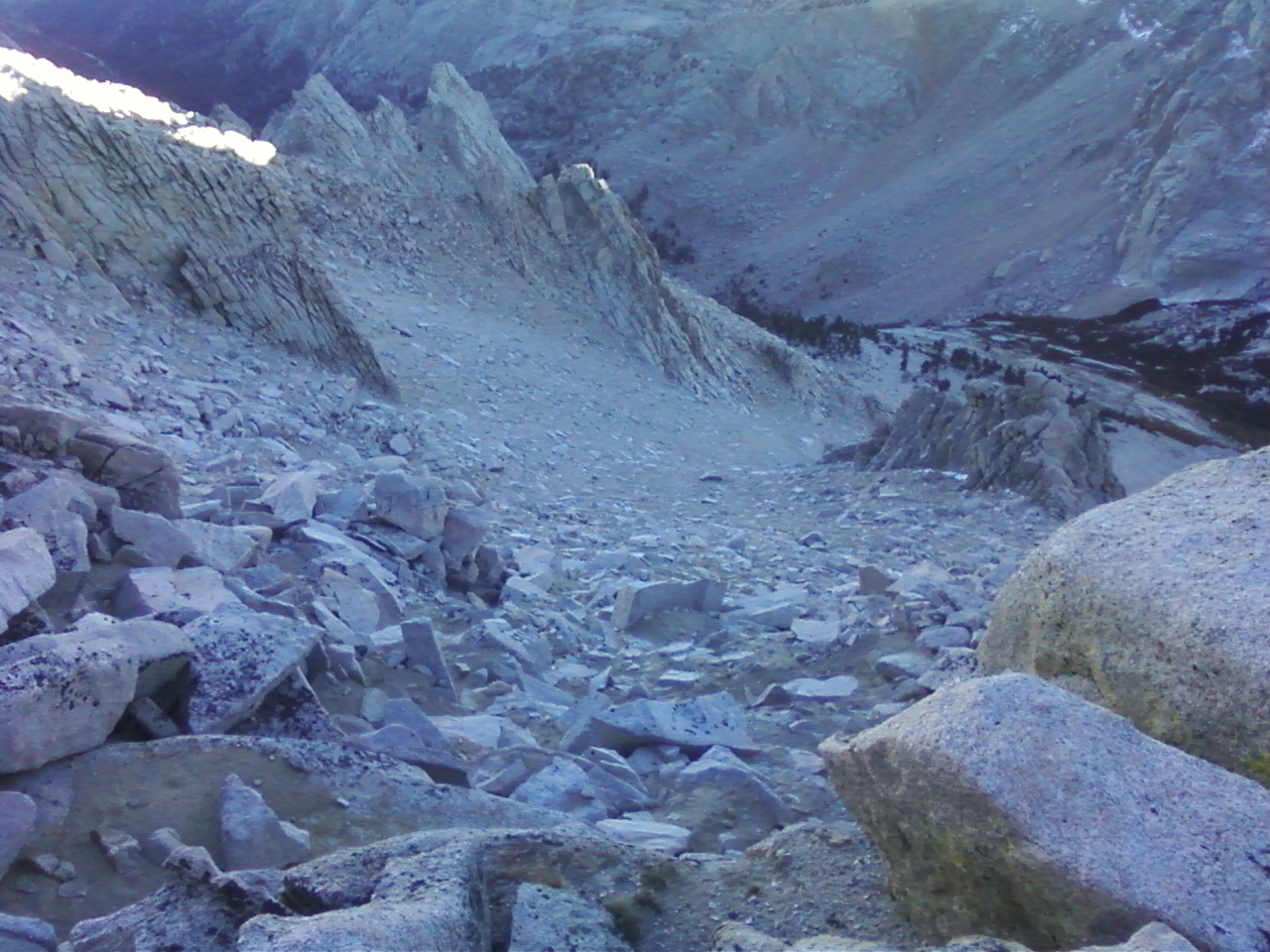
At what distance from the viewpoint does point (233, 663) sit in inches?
146

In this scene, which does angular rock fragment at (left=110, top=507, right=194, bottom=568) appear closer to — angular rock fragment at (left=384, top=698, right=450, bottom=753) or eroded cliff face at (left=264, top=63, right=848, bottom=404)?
angular rock fragment at (left=384, top=698, right=450, bottom=753)

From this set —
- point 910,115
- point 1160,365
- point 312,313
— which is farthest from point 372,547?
point 910,115

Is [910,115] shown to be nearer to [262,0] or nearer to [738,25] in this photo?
[738,25]

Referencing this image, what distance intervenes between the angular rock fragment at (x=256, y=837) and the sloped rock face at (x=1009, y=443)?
31.0 ft

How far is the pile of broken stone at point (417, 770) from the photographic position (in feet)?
7.41

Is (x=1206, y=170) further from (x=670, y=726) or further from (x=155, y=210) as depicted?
(x=670, y=726)

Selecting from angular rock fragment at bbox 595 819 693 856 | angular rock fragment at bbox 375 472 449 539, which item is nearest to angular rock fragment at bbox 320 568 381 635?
angular rock fragment at bbox 375 472 449 539

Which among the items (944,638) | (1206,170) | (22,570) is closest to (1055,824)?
(22,570)

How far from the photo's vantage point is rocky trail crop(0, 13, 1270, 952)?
237 centimetres

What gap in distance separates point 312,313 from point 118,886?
29.6 ft

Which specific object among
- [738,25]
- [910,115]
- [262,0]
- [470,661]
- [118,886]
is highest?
[262,0]

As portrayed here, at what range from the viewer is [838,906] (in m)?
2.73

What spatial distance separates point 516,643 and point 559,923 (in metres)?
3.18

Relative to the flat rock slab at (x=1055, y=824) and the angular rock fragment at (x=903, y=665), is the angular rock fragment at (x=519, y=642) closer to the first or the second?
the angular rock fragment at (x=903, y=665)
